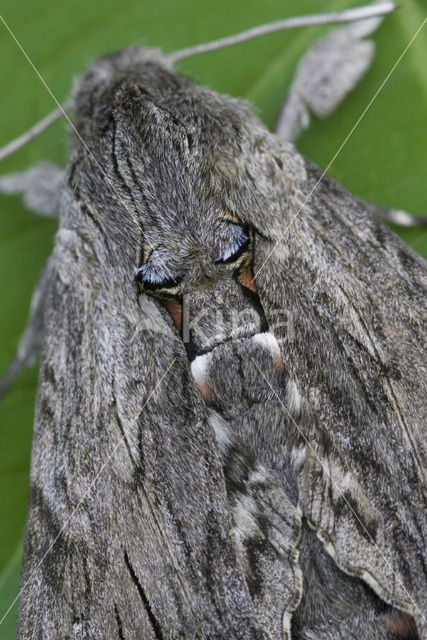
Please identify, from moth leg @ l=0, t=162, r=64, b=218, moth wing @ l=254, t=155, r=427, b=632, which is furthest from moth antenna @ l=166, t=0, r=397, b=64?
moth wing @ l=254, t=155, r=427, b=632

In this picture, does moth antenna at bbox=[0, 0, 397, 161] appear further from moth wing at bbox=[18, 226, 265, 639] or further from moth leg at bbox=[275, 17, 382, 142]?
moth wing at bbox=[18, 226, 265, 639]

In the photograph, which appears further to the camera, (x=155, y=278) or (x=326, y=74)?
(x=326, y=74)

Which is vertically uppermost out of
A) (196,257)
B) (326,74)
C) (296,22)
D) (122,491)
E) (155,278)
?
(296,22)

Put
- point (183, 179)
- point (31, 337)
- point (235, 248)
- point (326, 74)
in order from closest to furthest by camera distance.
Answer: point (235, 248)
point (183, 179)
point (326, 74)
point (31, 337)

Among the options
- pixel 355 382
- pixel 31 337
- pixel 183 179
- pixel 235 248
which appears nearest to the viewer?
pixel 355 382

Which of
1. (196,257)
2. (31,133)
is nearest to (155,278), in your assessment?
(196,257)

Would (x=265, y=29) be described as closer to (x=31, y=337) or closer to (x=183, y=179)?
(x=183, y=179)

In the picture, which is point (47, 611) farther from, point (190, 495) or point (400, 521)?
point (400, 521)

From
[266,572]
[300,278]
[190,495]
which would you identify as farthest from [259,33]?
[266,572]
